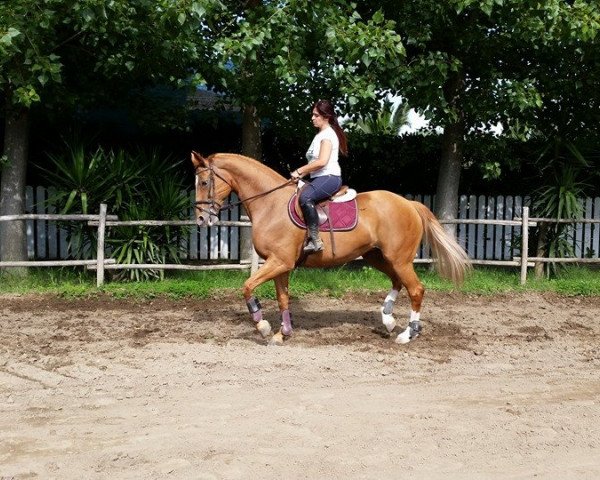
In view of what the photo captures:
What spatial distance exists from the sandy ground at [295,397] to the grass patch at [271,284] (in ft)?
3.53

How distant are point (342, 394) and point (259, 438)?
49.3 inches

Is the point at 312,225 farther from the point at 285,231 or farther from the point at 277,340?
the point at 277,340

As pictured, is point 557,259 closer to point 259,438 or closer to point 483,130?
point 483,130

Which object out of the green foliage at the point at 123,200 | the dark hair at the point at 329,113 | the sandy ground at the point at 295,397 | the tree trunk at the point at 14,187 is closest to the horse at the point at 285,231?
the sandy ground at the point at 295,397

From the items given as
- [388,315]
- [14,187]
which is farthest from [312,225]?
[14,187]

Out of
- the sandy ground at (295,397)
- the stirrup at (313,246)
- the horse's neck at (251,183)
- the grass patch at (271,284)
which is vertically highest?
the horse's neck at (251,183)

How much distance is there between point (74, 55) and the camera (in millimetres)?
11172

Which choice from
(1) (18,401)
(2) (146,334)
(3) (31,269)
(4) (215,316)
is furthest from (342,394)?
(3) (31,269)

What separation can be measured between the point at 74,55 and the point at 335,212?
587cm

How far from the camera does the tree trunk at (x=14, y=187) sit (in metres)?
11.4

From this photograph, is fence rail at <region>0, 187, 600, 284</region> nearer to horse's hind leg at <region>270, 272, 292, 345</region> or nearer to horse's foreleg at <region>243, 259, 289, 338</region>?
horse's hind leg at <region>270, 272, 292, 345</region>

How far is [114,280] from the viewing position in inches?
446

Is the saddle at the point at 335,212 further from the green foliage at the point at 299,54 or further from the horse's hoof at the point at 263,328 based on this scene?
the green foliage at the point at 299,54

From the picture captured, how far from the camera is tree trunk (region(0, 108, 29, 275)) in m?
11.4
